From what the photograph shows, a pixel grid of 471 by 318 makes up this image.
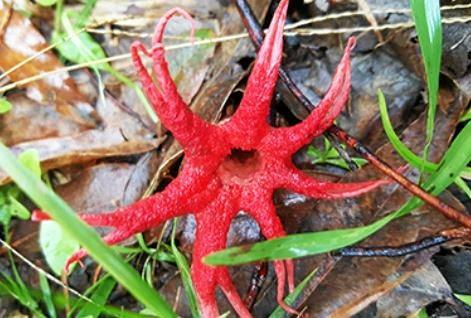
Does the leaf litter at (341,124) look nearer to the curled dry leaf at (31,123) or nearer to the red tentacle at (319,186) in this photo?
the curled dry leaf at (31,123)

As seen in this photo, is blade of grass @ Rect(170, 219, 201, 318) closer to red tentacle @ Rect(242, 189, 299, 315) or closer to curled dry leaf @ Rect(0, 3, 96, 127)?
red tentacle @ Rect(242, 189, 299, 315)

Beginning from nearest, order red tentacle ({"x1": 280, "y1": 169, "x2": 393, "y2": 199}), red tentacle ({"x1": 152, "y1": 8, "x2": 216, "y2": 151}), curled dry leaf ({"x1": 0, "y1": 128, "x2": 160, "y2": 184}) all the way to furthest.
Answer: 1. red tentacle ({"x1": 152, "y1": 8, "x2": 216, "y2": 151})
2. red tentacle ({"x1": 280, "y1": 169, "x2": 393, "y2": 199})
3. curled dry leaf ({"x1": 0, "y1": 128, "x2": 160, "y2": 184})

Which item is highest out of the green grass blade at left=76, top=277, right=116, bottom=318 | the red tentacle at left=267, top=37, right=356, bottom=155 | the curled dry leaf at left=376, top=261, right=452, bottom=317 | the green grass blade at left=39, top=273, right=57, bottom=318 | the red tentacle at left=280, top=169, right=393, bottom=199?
the red tentacle at left=267, top=37, right=356, bottom=155

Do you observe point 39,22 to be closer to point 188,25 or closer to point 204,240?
point 188,25

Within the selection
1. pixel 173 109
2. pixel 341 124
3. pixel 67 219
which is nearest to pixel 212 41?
pixel 341 124

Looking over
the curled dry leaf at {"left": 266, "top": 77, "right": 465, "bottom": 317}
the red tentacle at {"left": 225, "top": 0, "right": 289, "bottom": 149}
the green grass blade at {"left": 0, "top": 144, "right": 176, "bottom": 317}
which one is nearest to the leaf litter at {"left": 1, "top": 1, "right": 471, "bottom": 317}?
the curled dry leaf at {"left": 266, "top": 77, "right": 465, "bottom": 317}

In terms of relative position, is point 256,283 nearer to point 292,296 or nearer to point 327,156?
point 292,296
